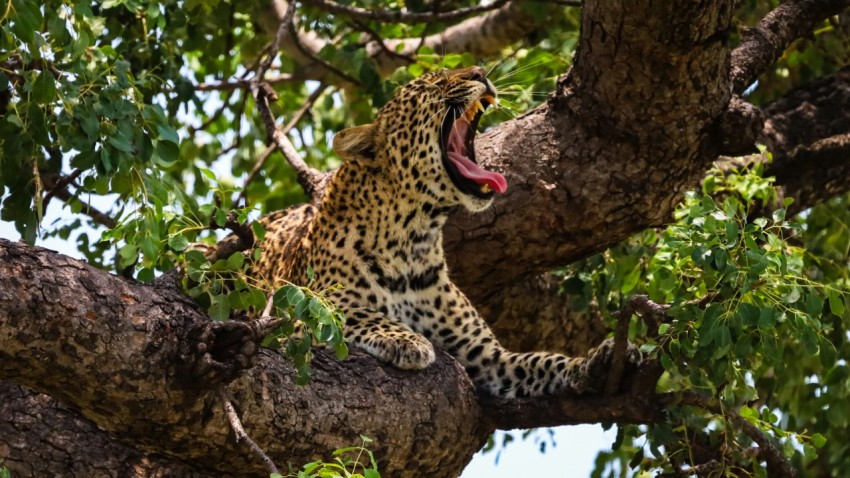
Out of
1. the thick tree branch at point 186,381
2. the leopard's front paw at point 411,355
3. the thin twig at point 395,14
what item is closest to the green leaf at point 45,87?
the thick tree branch at point 186,381

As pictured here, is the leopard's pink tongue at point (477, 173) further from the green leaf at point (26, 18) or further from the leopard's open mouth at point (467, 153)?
the green leaf at point (26, 18)

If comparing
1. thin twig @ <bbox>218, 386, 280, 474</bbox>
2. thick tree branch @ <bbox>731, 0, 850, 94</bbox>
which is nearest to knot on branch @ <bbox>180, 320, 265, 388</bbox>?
thin twig @ <bbox>218, 386, 280, 474</bbox>

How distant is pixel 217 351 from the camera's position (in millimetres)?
4898

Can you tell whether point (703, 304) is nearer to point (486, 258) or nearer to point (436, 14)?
point (486, 258)

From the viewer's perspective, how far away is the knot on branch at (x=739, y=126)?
6.42 m

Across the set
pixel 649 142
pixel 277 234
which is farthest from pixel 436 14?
pixel 649 142

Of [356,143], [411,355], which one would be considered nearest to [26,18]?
[411,355]

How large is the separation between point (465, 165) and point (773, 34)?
1725 mm

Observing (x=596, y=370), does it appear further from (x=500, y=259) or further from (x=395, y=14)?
(x=395, y=14)

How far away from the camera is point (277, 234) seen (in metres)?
8.05

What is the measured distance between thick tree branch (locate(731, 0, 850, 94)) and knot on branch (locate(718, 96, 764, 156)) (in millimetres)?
384

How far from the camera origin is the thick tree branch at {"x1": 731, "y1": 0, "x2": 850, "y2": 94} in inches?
274

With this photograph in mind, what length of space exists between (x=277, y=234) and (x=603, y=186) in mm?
2115

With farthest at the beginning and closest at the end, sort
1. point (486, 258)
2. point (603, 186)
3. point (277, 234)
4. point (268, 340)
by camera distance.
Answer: point (277, 234) < point (486, 258) < point (603, 186) < point (268, 340)
